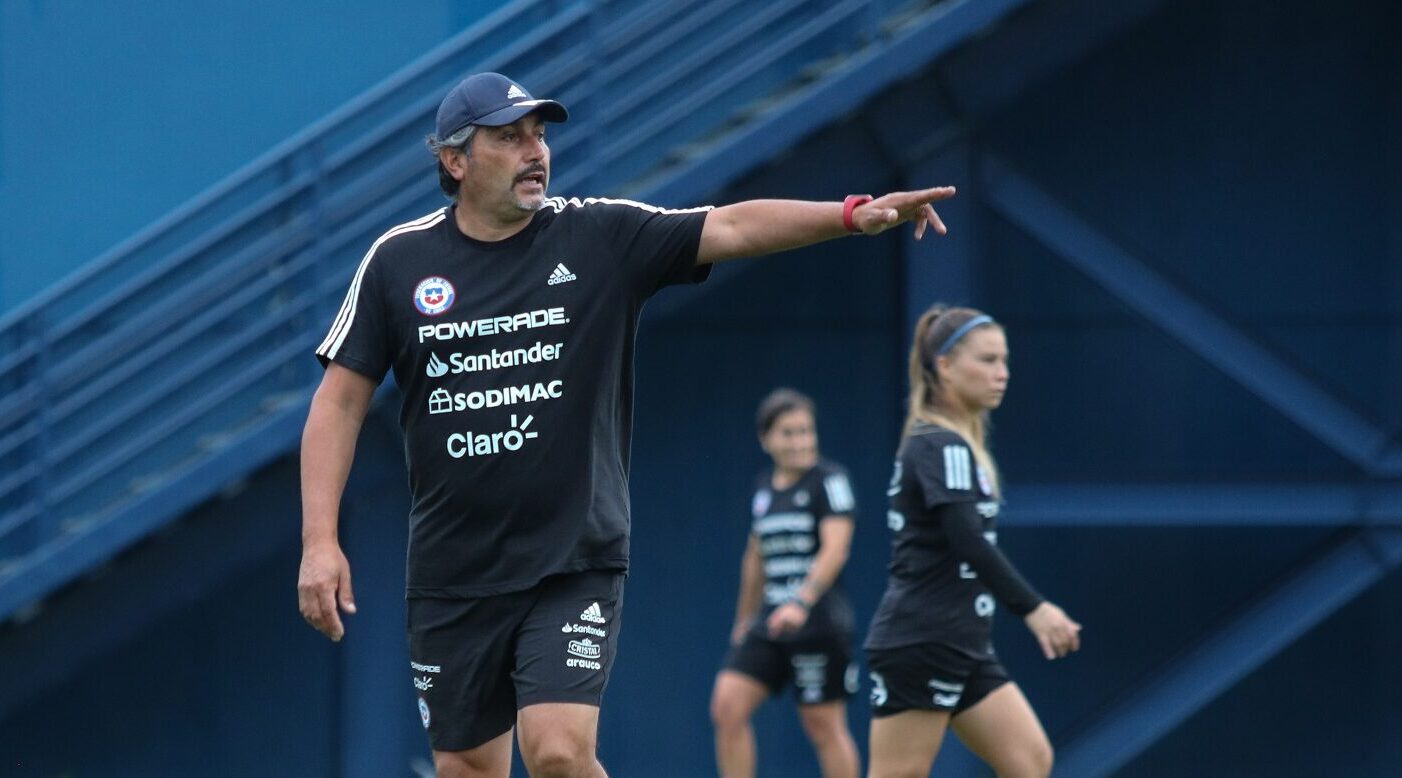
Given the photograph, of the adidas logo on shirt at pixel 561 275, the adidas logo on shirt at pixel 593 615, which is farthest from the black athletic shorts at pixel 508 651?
the adidas logo on shirt at pixel 561 275

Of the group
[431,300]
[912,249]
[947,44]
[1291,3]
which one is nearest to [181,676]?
[912,249]

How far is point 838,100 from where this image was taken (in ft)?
27.4

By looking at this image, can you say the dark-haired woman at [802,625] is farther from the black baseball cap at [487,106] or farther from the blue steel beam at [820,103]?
the black baseball cap at [487,106]

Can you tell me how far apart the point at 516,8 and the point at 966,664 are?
12.1 ft

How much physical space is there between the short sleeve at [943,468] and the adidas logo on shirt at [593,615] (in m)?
1.72

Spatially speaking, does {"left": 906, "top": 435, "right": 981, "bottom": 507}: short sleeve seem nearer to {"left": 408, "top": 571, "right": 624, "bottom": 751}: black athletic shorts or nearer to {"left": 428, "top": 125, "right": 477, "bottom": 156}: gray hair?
{"left": 408, "top": 571, "right": 624, "bottom": 751}: black athletic shorts

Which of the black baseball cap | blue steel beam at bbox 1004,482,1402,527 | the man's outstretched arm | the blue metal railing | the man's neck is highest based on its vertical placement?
the blue metal railing

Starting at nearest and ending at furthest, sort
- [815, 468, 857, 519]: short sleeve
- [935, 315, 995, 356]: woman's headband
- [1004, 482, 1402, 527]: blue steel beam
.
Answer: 1. [935, 315, 995, 356]: woman's headband
2. [1004, 482, 1402, 527]: blue steel beam
3. [815, 468, 857, 519]: short sleeve

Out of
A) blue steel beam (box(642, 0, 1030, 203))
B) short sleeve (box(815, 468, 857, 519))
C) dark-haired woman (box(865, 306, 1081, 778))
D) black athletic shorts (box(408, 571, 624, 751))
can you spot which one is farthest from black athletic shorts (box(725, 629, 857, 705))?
black athletic shorts (box(408, 571, 624, 751))

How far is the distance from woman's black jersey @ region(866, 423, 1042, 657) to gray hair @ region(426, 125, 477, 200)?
6.67 feet

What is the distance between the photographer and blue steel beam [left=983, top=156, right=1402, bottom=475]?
8.87m

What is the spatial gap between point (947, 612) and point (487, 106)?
97.0 inches

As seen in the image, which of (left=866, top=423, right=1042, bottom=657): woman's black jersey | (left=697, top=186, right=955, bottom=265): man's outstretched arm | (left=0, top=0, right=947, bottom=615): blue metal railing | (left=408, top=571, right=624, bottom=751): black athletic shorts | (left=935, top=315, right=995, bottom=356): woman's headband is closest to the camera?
(left=697, top=186, right=955, bottom=265): man's outstretched arm

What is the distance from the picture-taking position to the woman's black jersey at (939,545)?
6.46 metres
